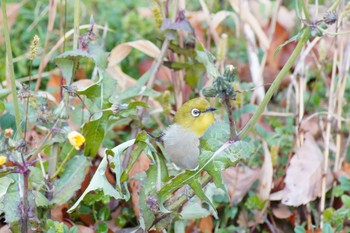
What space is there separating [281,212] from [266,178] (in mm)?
168

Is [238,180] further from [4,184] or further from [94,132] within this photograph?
[4,184]

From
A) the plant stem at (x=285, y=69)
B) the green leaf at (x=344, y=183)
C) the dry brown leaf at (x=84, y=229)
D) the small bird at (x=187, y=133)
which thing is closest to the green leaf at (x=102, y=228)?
the dry brown leaf at (x=84, y=229)

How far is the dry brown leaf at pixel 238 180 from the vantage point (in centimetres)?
322

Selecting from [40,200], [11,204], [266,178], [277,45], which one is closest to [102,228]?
[40,200]

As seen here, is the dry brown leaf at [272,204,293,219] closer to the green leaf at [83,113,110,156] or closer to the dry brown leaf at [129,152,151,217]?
the dry brown leaf at [129,152,151,217]

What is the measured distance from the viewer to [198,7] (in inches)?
190

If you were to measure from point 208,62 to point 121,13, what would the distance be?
227 centimetres

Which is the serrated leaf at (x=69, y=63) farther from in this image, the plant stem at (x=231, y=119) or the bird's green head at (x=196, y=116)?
the plant stem at (x=231, y=119)

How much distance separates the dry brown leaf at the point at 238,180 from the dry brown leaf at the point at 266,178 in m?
0.05

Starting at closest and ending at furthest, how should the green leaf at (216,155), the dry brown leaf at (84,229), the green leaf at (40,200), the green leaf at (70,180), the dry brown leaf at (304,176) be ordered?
the green leaf at (216,155) → the green leaf at (40,200) → the green leaf at (70,180) → the dry brown leaf at (84,229) → the dry brown leaf at (304,176)

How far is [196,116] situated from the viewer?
2.82 meters

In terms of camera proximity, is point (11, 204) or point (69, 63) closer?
point (11, 204)

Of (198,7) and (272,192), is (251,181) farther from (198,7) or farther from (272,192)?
(198,7)

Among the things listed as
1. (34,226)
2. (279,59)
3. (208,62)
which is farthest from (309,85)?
(34,226)
